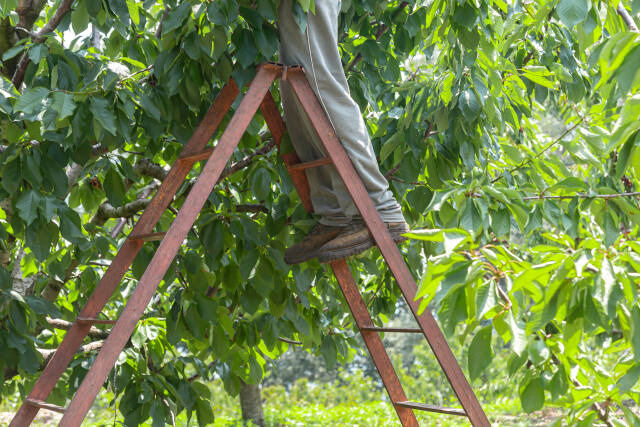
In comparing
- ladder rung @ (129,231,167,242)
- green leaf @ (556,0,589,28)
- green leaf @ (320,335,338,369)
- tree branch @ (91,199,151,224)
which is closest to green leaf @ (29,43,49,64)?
ladder rung @ (129,231,167,242)

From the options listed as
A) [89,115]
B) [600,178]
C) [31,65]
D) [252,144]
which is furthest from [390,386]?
[600,178]

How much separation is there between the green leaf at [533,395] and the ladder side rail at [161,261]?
1052 millimetres

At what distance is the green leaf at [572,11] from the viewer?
155 cm

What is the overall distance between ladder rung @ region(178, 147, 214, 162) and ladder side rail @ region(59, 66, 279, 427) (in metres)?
0.23

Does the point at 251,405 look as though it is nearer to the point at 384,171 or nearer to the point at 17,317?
the point at 384,171

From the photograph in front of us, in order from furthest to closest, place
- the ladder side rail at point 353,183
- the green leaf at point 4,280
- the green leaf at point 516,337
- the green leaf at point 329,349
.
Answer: the green leaf at point 329,349 < the green leaf at point 4,280 < the ladder side rail at point 353,183 < the green leaf at point 516,337

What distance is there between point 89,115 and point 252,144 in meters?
0.85

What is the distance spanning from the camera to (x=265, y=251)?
289 centimetres

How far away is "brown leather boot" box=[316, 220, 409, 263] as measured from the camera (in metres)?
2.40

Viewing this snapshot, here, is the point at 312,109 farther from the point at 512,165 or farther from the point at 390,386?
the point at 512,165

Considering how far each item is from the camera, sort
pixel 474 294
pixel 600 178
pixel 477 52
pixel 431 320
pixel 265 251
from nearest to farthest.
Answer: pixel 474 294 → pixel 431 320 → pixel 477 52 → pixel 265 251 → pixel 600 178

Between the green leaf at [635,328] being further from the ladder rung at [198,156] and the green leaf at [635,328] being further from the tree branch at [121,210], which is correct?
the tree branch at [121,210]

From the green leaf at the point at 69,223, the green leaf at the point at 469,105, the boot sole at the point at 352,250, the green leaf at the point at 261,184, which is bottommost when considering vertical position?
the green leaf at the point at 69,223

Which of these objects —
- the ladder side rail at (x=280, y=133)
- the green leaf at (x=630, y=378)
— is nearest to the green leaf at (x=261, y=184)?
the ladder side rail at (x=280, y=133)
